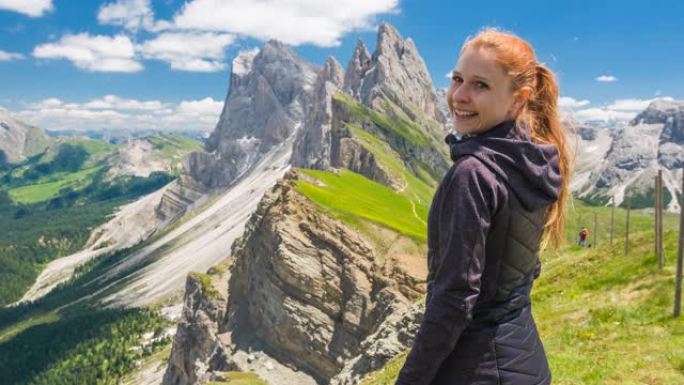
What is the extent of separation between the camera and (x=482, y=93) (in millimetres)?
6023

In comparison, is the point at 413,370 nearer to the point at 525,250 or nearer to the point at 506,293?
the point at 506,293

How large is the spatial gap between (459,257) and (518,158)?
1.29 metres

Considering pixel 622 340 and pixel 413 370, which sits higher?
pixel 413 370

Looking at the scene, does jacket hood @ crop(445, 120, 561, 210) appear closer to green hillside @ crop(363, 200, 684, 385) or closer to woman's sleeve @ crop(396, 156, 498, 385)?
woman's sleeve @ crop(396, 156, 498, 385)

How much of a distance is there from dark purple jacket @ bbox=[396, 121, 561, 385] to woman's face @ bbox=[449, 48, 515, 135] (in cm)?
16

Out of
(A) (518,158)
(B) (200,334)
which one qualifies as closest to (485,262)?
(A) (518,158)

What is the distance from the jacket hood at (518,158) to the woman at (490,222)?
11 mm

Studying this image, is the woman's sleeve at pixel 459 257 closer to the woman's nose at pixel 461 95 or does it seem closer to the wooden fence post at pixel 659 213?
the woman's nose at pixel 461 95

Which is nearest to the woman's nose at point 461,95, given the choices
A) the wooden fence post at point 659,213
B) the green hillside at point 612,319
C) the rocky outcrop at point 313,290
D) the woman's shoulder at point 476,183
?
the woman's shoulder at point 476,183

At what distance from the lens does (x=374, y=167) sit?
188 m

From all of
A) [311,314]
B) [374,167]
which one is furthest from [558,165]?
[374,167]

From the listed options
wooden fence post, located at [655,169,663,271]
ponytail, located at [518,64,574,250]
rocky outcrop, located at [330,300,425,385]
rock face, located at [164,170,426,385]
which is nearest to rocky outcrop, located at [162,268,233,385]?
rock face, located at [164,170,426,385]

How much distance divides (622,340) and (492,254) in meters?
14.0

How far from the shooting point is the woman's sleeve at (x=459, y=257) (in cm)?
530
